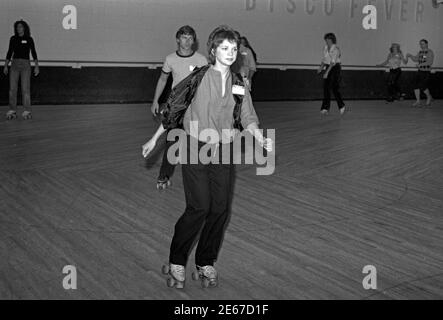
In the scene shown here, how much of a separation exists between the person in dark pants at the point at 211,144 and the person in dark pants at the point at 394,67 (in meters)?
12.8

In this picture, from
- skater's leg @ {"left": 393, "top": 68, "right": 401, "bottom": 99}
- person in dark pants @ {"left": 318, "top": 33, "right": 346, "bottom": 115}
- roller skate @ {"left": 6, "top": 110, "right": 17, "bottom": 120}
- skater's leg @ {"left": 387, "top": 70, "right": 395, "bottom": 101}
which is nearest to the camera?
roller skate @ {"left": 6, "top": 110, "right": 17, "bottom": 120}

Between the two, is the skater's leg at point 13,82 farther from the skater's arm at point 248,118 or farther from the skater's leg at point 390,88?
the skater's leg at point 390,88

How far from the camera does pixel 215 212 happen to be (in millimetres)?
2982

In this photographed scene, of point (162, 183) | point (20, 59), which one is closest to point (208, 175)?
point (162, 183)

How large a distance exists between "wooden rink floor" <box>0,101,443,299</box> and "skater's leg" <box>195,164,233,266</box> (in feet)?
0.54

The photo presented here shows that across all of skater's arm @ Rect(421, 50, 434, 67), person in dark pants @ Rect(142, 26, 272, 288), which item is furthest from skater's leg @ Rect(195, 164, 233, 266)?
skater's arm @ Rect(421, 50, 434, 67)

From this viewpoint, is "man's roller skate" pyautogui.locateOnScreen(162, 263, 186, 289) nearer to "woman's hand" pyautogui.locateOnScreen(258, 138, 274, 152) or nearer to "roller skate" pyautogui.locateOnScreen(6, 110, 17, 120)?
"woman's hand" pyautogui.locateOnScreen(258, 138, 274, 152)

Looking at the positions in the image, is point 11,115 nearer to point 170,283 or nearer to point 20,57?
point 20,57

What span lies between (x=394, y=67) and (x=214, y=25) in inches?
201

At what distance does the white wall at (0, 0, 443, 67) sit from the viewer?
12.0m

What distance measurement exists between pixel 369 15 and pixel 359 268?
1363cm

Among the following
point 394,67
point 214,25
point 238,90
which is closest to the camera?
point 238,90

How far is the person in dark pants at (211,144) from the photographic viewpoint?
2.90 meters

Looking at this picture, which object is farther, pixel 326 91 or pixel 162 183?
pixel 326 91
